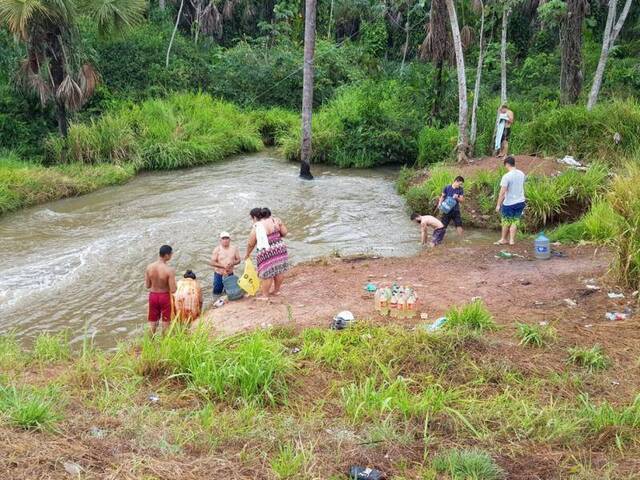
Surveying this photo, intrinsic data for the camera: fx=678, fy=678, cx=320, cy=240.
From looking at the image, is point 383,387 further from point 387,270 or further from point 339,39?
point 339,39

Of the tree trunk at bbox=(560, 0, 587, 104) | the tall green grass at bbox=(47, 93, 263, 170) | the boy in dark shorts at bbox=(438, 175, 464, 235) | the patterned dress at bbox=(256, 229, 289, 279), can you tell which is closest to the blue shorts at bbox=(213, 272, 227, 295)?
the patterned dress at bbox=(256, 229, 289, 279)

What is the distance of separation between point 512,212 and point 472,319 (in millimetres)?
4546

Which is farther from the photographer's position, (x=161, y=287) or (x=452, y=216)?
(x=452, y=216)

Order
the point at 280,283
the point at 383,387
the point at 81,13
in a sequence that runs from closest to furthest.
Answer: the point at 383,387 < the point at 280,283 < the point at 81,13

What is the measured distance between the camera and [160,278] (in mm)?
8234

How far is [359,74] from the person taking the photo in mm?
26156

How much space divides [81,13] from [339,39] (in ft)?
61.8

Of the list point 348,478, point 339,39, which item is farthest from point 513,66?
point 348,478

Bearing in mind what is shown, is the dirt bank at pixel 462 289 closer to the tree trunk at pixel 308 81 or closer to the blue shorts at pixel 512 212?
the blue shorts at pixel 512 212

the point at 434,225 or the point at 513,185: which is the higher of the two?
the point at 513,185

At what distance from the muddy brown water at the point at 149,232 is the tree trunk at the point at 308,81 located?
0.59m

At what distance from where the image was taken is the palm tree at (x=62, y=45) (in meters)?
17.6

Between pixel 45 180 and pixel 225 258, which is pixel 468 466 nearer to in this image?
pixel 225 258

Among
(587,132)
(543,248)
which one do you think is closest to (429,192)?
(587,132)
